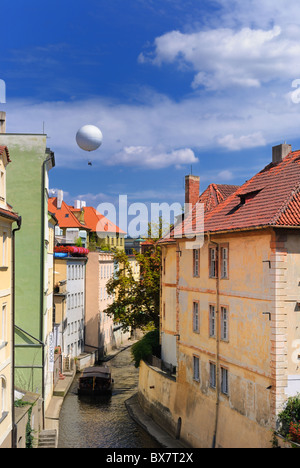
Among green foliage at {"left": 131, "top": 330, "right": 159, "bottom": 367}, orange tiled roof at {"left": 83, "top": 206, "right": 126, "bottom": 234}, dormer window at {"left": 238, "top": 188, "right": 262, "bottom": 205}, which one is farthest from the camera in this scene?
orange tiled roof at {"left": 83, "top": 206, "right": 126, "bottom": 234}

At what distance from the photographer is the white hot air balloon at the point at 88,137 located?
18922 mm

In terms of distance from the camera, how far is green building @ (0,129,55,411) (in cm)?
2984

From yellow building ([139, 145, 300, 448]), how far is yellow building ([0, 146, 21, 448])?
8.83 metres

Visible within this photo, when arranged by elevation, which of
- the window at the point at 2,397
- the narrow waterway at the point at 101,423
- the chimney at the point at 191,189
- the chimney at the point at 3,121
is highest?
the chimney at the point at 3,121

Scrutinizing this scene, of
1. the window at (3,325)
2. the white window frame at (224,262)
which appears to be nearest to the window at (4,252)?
the window at (3,325)

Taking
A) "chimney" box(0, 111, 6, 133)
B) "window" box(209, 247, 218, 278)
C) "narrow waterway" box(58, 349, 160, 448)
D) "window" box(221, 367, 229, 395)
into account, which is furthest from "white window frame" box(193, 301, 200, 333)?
"chimney" box(0, 111, 6, 133)

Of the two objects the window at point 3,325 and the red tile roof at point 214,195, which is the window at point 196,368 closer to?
the red tile roof at point 214,195

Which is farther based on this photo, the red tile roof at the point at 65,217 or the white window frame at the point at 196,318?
the red tile roof at the point at 65,217

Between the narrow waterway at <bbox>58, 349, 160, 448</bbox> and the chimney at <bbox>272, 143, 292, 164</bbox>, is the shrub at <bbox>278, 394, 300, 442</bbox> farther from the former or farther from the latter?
the chimney at <bbox>272, 143, 292, 164</bbox>

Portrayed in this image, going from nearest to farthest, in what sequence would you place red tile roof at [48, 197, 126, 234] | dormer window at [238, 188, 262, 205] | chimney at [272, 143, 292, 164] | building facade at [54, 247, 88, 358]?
dormer window at [238, 188, 262, 205] → chimney at [272, 143, 292, 164] → building facade at [54, 247, 88, 358] → red tile roof at [48, 197, 126, 234]

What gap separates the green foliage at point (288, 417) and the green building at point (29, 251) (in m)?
14.4

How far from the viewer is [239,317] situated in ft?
75.8

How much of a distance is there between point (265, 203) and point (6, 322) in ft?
36.3

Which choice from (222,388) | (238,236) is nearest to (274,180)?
(238,236)
